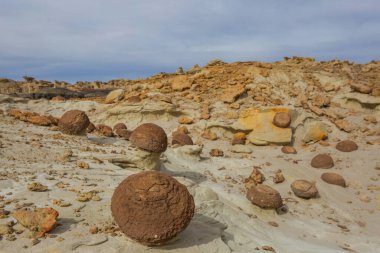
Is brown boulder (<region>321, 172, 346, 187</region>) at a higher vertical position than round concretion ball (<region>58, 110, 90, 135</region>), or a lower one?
lower

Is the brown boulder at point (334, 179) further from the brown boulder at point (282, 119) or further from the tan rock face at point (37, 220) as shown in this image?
the tan rock face at point (37, 220)

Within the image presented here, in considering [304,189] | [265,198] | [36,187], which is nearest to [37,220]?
[36,187]

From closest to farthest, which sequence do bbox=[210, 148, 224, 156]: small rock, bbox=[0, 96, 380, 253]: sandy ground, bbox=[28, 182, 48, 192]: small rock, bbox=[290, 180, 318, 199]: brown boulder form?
bbox=[0, 96, 380, 253]: sandy ground, bbox=[28, 182, 48, 192]: small rock, bbox=[290, 180, 318, 199]: brown boulder, bbox=[210, 148, 224, 156]: small rock

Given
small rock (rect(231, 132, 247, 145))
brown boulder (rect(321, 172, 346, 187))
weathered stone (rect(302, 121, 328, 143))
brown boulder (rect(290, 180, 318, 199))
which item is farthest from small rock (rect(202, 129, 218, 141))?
brown boulder (rect(290, 180, 318, 199))

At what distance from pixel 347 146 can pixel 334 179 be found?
201 centimetres

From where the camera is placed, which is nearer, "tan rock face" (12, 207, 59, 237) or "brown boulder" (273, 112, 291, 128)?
"tan rock face" (12, 207, 59, 237)

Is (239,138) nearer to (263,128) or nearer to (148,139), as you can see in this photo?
(263,128)

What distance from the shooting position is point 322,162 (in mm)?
9484

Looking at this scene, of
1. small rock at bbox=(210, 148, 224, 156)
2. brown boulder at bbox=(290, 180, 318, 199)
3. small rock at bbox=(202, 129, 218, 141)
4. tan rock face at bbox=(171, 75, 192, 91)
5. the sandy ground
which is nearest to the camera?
the sandy ground

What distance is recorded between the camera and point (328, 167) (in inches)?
374

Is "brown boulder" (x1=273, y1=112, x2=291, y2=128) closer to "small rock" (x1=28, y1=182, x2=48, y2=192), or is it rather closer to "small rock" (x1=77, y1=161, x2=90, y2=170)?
"small rock" (x1=77, y1=161, x2=90, y2=170)

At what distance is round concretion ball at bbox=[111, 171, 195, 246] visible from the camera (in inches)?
163

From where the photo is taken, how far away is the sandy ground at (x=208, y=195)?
4500 mm

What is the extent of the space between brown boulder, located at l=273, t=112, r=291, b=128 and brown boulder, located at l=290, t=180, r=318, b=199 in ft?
9.32
